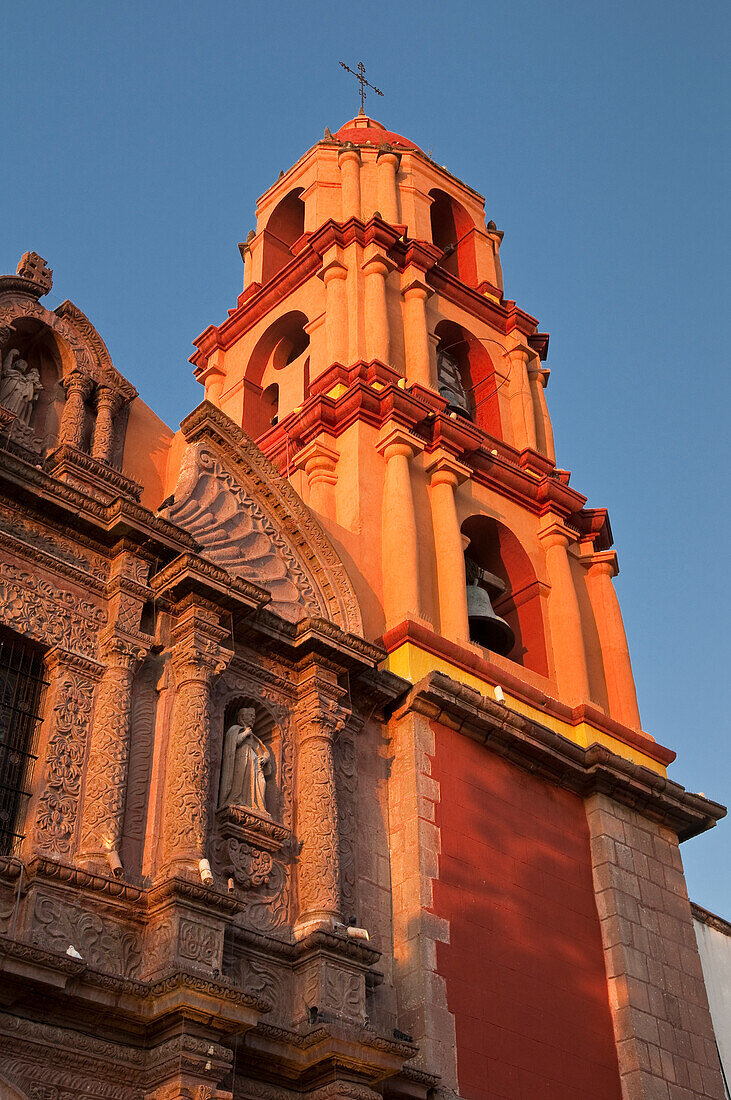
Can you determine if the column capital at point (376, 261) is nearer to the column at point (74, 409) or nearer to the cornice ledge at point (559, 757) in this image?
the column at point (74, 409)

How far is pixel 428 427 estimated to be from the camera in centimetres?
1764

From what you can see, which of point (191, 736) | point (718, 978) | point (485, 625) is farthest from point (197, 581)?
point (718, 978)

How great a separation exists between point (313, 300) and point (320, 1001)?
11596 mm

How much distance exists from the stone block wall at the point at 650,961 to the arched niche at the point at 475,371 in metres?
7.01

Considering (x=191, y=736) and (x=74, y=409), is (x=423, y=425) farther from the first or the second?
(x=191, y=736)

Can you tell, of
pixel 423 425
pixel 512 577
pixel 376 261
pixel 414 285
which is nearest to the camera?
pixel 423 425

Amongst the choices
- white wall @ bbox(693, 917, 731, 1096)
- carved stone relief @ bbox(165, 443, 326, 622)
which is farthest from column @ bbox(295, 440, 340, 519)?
white wall @ bbox(693, 917, 731, 1096)

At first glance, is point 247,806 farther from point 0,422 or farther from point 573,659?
point 573,659

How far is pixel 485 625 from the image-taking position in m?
17.6

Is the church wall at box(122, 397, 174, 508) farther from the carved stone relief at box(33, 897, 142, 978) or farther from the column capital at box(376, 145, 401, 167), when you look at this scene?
the column capital at box(376, 145, 401, 167)

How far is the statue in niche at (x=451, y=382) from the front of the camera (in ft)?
65.6

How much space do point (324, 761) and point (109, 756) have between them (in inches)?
94.4

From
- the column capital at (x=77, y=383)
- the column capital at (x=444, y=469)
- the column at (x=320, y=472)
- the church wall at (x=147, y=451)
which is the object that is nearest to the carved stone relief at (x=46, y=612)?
the church wall at (x=147, y=451)

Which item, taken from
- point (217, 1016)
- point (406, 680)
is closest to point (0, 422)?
point (406, 680)
